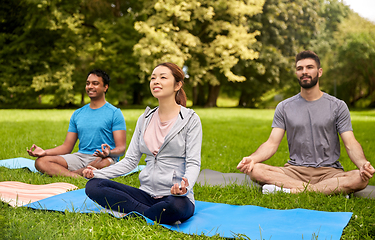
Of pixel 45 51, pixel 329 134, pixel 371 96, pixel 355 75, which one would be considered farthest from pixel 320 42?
pixel 329 134

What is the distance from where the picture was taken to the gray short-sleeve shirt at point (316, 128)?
14.8ft

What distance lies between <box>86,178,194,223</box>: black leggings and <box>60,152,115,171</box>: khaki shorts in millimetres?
2042

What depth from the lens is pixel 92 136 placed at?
5.34 metres

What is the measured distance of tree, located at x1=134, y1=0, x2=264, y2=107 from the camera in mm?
18719

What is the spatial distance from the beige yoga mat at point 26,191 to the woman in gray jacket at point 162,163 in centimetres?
97

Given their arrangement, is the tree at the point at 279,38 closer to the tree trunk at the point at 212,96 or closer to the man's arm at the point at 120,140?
the tree trunk at the point at 212,96

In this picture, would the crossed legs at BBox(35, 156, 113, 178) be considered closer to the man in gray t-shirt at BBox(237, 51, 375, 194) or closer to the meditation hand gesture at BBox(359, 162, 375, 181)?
the man in gray t-shirt at BBox(237, 51, 375, 194)

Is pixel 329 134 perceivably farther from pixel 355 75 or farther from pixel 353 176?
pixel 355 75

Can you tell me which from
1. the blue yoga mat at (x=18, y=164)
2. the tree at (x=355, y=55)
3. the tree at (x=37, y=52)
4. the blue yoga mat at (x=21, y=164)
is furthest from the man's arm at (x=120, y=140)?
the tree at (x=355, y=55)

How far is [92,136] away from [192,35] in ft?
53.7

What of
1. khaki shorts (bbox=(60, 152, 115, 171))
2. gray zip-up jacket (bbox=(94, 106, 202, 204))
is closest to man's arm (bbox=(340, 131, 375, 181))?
gray zip-up jacket (bbox=(94, 106, 202, 204))

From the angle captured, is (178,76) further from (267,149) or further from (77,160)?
(77,160)

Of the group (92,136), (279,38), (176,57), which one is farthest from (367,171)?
(279,38)

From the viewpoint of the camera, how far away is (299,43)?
2927 cm
